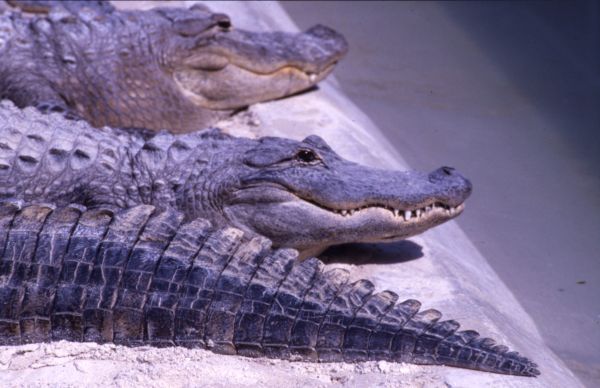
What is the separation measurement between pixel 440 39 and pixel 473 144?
6.43 feet

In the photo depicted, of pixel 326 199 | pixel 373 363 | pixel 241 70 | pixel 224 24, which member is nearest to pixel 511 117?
pixel 241 70

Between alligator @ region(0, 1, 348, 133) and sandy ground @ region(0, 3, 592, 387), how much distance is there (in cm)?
39

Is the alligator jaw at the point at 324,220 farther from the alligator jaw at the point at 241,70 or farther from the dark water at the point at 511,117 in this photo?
the alligator jaw at the point at 241,70

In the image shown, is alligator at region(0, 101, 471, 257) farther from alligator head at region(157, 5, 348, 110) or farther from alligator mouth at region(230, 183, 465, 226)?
alligator head at region(157, 5, 348, 110)

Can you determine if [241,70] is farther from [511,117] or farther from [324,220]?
[324,220]

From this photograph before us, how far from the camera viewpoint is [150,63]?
547 cm

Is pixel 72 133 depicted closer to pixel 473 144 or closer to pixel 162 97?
pixel 162 97

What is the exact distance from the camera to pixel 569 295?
400cm

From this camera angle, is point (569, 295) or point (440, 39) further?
point (440, 39)

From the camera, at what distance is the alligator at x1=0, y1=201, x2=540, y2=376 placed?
290cm

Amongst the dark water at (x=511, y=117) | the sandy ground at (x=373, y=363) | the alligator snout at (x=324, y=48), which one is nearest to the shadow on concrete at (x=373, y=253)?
the sandy ground at (x=373, y=363)

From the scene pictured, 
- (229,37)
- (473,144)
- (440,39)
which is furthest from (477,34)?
(229,37)

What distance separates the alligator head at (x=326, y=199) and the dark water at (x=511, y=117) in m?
0.74

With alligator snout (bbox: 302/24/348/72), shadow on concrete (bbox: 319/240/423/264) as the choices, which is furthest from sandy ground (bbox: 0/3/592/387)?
alligator snout (bbox: 302/24/348/72)
